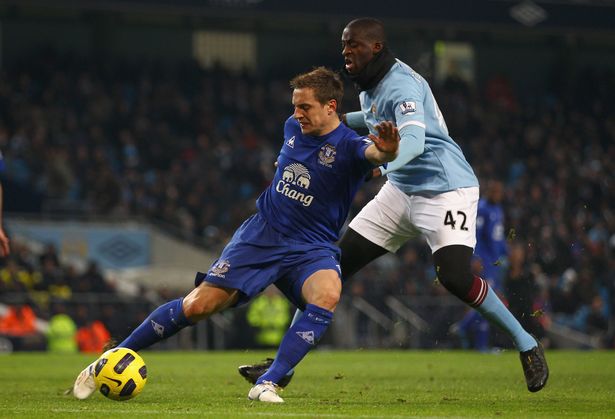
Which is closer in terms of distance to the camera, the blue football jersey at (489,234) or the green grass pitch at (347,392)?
the green grass pitch at (347,392)

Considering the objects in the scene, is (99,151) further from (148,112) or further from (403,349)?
(403,349)

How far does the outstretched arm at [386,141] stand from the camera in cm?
673

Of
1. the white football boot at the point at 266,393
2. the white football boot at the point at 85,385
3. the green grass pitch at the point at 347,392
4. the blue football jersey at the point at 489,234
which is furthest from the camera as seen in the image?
the blue football jersey at the point at 489,234

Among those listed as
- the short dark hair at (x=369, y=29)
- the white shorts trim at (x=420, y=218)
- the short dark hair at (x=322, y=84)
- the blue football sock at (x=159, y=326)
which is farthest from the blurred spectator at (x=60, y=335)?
the short dark hair at (x=322, y=84)

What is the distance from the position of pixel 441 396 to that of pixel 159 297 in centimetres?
1337

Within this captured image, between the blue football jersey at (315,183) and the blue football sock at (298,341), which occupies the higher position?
the blue football jersey at (315,183)

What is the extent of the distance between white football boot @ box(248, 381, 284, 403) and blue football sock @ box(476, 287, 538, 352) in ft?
5.58

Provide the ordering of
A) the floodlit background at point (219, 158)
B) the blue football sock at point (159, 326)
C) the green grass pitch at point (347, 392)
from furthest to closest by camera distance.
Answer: the floodlit background at point (219, 158) → the blue football sock at point (159, 326) → the green grass pitch at point (347, 392)

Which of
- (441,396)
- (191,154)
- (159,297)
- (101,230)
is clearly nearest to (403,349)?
(159,297)

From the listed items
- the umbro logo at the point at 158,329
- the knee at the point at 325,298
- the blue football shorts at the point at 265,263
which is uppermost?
the blue football shorts at the point at 265,263

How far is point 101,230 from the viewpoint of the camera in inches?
Result: 937

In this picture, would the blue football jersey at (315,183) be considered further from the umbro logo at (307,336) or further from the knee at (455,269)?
the knee at (455,269)

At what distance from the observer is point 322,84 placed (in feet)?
23.8

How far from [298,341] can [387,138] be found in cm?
126
